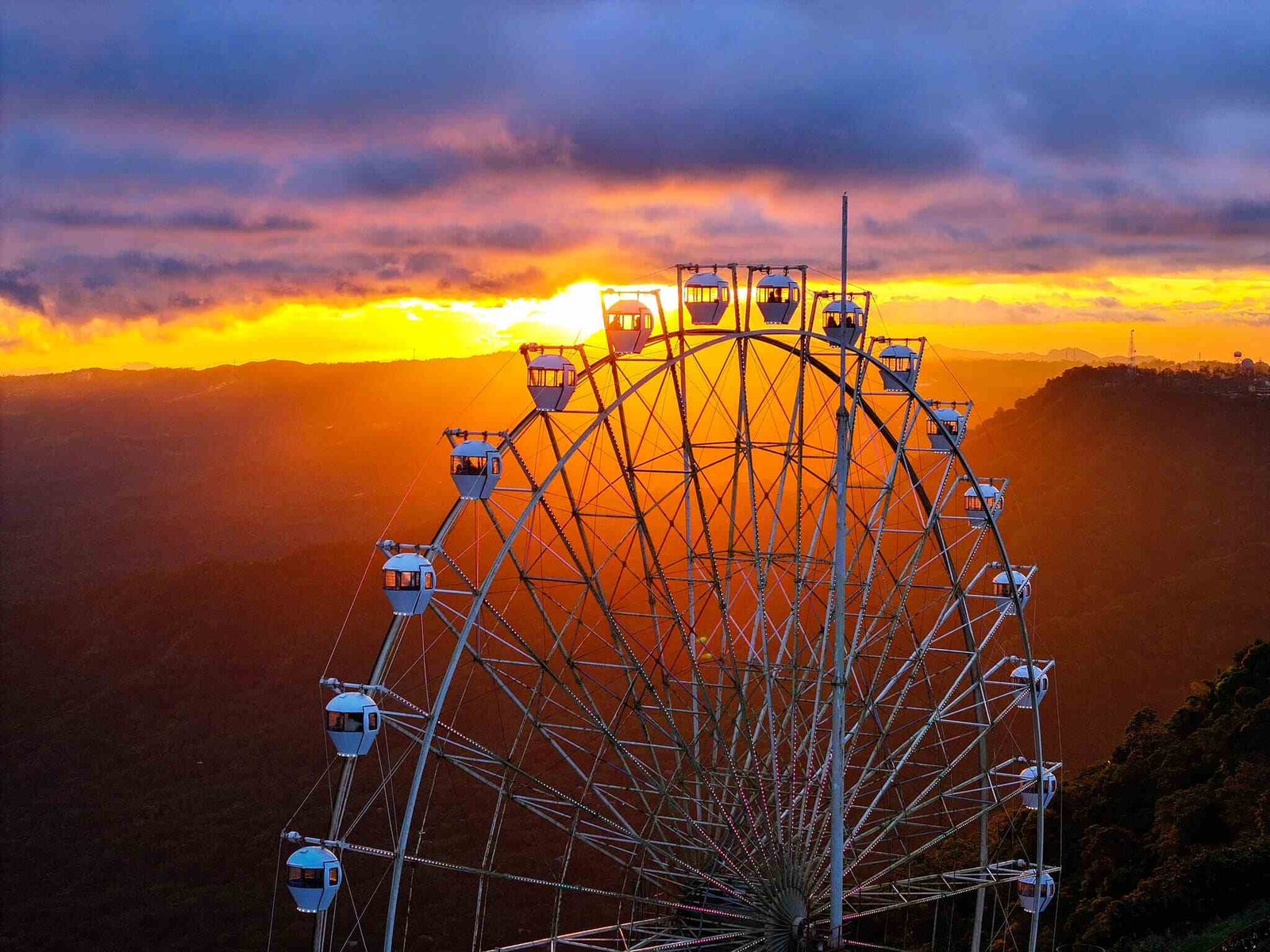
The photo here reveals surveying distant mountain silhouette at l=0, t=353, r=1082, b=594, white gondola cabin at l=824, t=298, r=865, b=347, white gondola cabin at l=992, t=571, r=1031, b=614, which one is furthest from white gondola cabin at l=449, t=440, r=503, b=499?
distant mountain silhouette at l=0, t=353, r=1082, b=594

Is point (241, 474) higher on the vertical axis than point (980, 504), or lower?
lower

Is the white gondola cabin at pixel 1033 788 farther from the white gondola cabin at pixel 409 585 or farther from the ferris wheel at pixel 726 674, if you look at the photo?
the white gondola cabin at pixel 409 585

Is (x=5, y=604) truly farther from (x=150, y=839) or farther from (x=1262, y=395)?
(x=1262, y=395)

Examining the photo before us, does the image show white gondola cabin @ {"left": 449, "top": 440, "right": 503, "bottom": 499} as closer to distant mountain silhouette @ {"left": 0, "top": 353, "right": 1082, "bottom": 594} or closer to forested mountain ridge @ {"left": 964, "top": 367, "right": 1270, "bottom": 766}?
forested mountain ridge @ {"left": 964, "top": 367, "right": 1270, "bottom": 766}

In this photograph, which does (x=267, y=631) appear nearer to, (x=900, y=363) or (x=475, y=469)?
(x=900, y=363)

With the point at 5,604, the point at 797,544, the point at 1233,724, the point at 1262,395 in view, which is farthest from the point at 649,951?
the point at 5,604

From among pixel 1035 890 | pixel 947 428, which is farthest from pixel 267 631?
pixel 947 428
